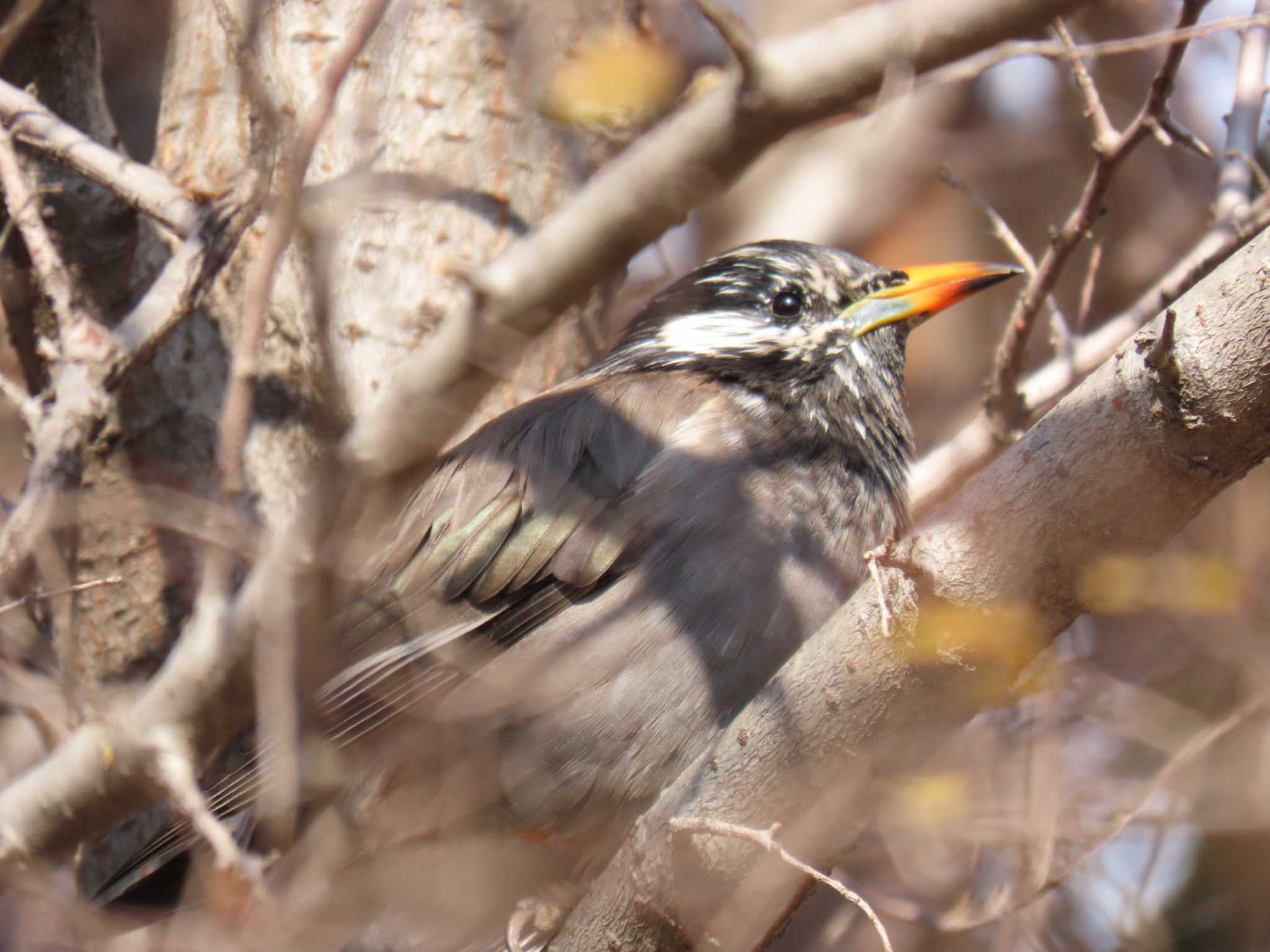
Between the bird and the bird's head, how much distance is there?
0.16 ft

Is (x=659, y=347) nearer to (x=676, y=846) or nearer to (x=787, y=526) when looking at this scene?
(x=787, y=526)

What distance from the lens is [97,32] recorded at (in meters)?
4.61

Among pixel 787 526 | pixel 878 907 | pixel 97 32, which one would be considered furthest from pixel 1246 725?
pixel 97 32

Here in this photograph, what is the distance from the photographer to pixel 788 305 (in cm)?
466

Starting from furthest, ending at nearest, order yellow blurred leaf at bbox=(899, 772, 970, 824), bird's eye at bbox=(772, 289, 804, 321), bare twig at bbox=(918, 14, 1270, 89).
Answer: bird's eye at bbox=(772, 289, 804, 321)
yellow blurred leaf at bbox=(899, 772, 970, 824)
bare twig at bbox=(918, 14, 1270, 89)

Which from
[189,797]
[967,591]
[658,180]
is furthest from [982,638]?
[189,797]

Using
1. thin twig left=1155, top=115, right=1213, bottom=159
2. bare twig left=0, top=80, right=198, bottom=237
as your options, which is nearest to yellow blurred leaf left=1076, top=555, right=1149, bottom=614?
thin twig left=1155, top=115, right=1213, bottom=159

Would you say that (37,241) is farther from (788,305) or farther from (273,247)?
(788,305)

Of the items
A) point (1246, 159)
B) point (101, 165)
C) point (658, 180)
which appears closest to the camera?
point (658, 180)

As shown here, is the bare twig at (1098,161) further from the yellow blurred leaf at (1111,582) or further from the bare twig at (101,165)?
the bare twig at (101,165)

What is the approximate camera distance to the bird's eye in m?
4.66

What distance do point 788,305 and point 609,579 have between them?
140 cm

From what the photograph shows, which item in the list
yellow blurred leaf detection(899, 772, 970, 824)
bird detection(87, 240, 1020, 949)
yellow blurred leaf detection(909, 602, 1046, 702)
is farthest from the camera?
yellow blurred leaf detection(899, 772, 970, 824)

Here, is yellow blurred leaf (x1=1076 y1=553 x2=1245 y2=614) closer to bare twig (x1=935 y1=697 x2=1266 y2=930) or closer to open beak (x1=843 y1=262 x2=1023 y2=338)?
bare twig (x1=935 y1=697 x2=1266 y2=930)
